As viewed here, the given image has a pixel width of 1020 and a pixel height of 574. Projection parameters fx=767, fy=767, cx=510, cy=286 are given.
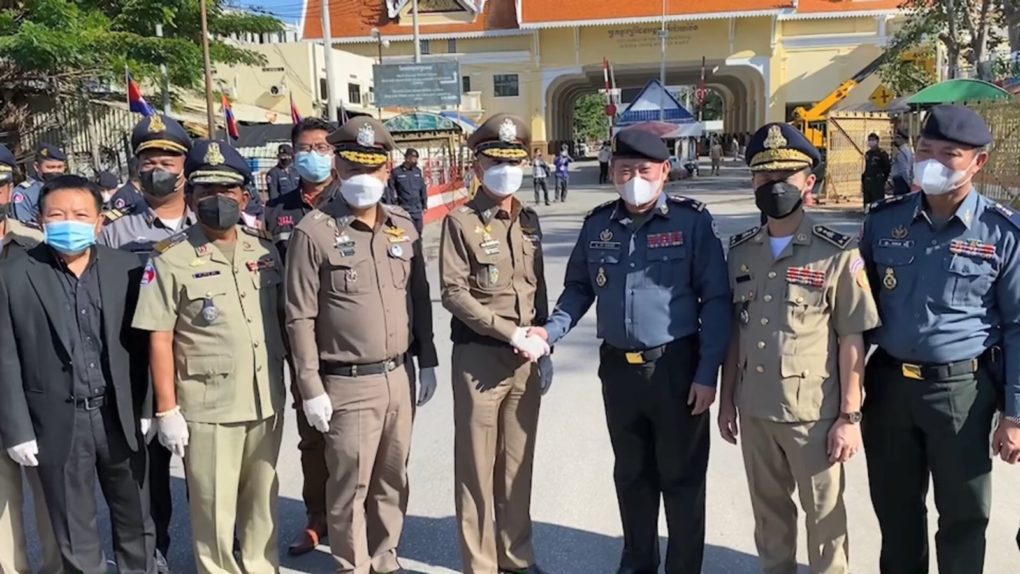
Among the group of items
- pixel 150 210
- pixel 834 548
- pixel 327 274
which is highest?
pixel 150 210

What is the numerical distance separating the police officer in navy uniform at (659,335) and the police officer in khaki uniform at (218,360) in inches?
45.3

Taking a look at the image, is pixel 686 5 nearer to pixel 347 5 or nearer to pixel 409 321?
pixel 347 5

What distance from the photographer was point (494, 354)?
10.5ft

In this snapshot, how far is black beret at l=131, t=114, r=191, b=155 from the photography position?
356cm

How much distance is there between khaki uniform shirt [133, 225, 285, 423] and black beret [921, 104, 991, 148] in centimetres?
261

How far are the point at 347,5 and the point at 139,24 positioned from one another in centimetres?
2881

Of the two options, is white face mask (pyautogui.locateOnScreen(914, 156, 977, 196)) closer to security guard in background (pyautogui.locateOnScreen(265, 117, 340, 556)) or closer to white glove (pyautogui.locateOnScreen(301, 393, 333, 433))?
white glove (pyautogui.locateOnScreen(301, 393, 333, 433))

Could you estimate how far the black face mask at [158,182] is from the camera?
357 centimetres

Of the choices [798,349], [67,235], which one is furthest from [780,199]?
[67,235]

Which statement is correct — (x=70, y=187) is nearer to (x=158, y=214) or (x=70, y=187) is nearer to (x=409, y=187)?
(x=158, y=214)

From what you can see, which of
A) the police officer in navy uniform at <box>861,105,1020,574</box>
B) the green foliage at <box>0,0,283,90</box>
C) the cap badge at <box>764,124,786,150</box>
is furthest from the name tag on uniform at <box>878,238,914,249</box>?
the green foliage at <box>0,0,283,90</box>

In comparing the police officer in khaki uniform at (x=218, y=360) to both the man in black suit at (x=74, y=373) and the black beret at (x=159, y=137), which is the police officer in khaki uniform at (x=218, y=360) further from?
the black beret at (x=159, y=137)

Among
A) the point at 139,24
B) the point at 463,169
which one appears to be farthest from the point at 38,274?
the point at 463,169

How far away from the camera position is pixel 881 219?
2918mm
